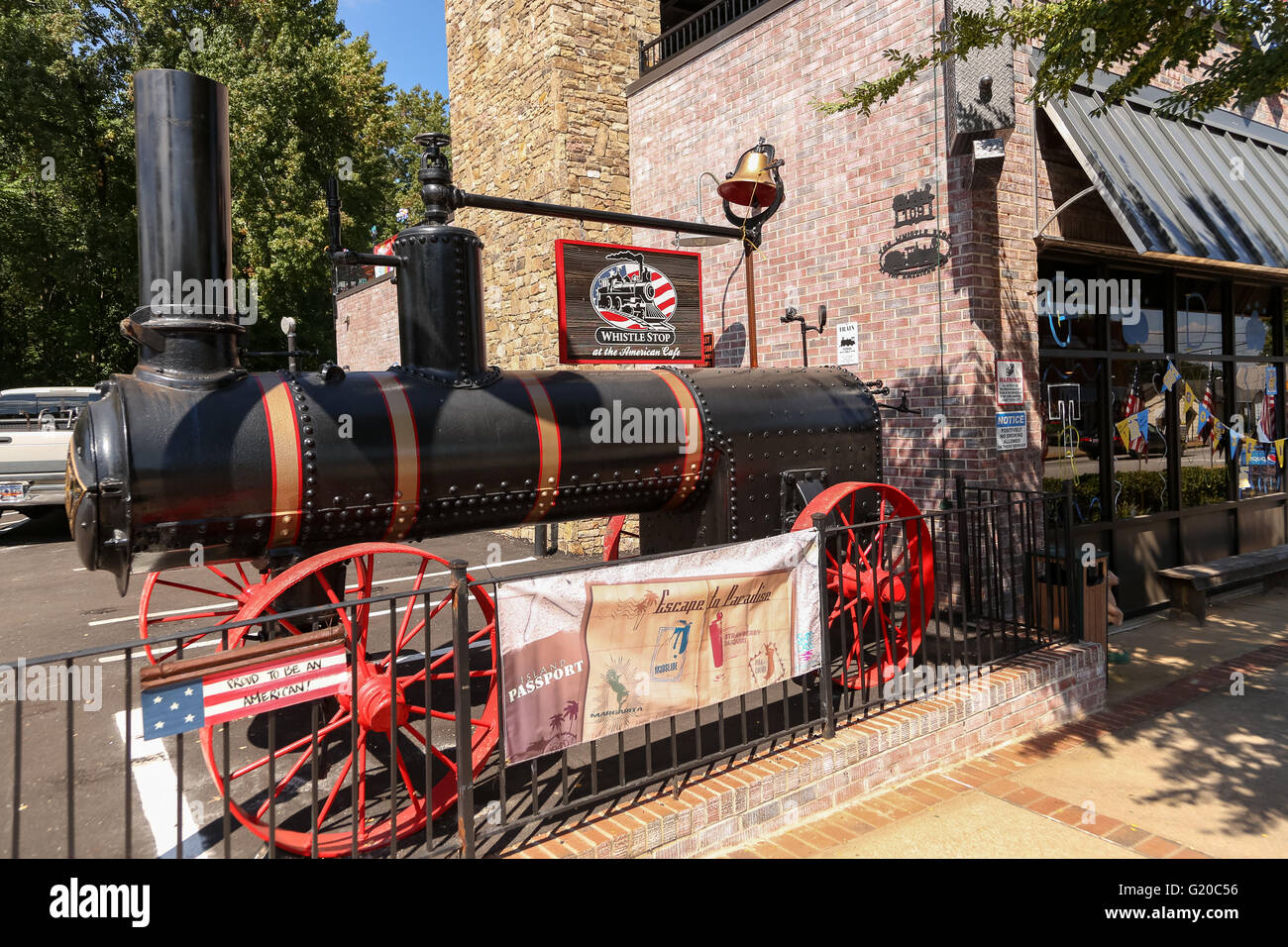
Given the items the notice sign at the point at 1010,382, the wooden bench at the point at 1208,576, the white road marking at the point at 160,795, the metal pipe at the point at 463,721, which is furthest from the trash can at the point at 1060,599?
the white road marking at the point at 160,795

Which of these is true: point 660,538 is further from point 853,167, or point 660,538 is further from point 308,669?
point 853,167

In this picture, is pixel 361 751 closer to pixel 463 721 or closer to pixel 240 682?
pixel 463 721

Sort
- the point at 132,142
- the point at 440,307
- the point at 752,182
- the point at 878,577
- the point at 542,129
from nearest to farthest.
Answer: the point at 440,307 < the point at 878,577 < the point at 752,182 < the point at 542,129 < the point at 132,142

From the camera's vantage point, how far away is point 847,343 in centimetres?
738

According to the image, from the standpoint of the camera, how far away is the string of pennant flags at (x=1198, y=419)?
7.86 meters

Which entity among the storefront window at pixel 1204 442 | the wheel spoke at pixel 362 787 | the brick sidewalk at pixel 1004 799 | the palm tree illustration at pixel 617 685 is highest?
the storefront window at pixel 1204 442

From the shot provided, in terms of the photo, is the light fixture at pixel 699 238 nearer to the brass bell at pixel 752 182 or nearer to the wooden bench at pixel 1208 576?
the brass bell at pixel 752 182

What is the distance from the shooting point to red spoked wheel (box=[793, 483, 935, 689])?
186 inches

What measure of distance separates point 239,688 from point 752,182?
5553 mm

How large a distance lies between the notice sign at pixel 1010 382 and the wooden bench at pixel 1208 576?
2994mm

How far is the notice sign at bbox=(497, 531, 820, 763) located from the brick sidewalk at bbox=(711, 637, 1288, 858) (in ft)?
2.44

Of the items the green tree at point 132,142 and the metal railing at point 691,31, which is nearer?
the metal railing at point 691,31

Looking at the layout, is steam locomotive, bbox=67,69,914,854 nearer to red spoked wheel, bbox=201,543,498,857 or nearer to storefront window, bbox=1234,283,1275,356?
red spoked wheel, bbox=201,543,498,857

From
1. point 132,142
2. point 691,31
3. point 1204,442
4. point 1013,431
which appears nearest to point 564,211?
point 1013,431
